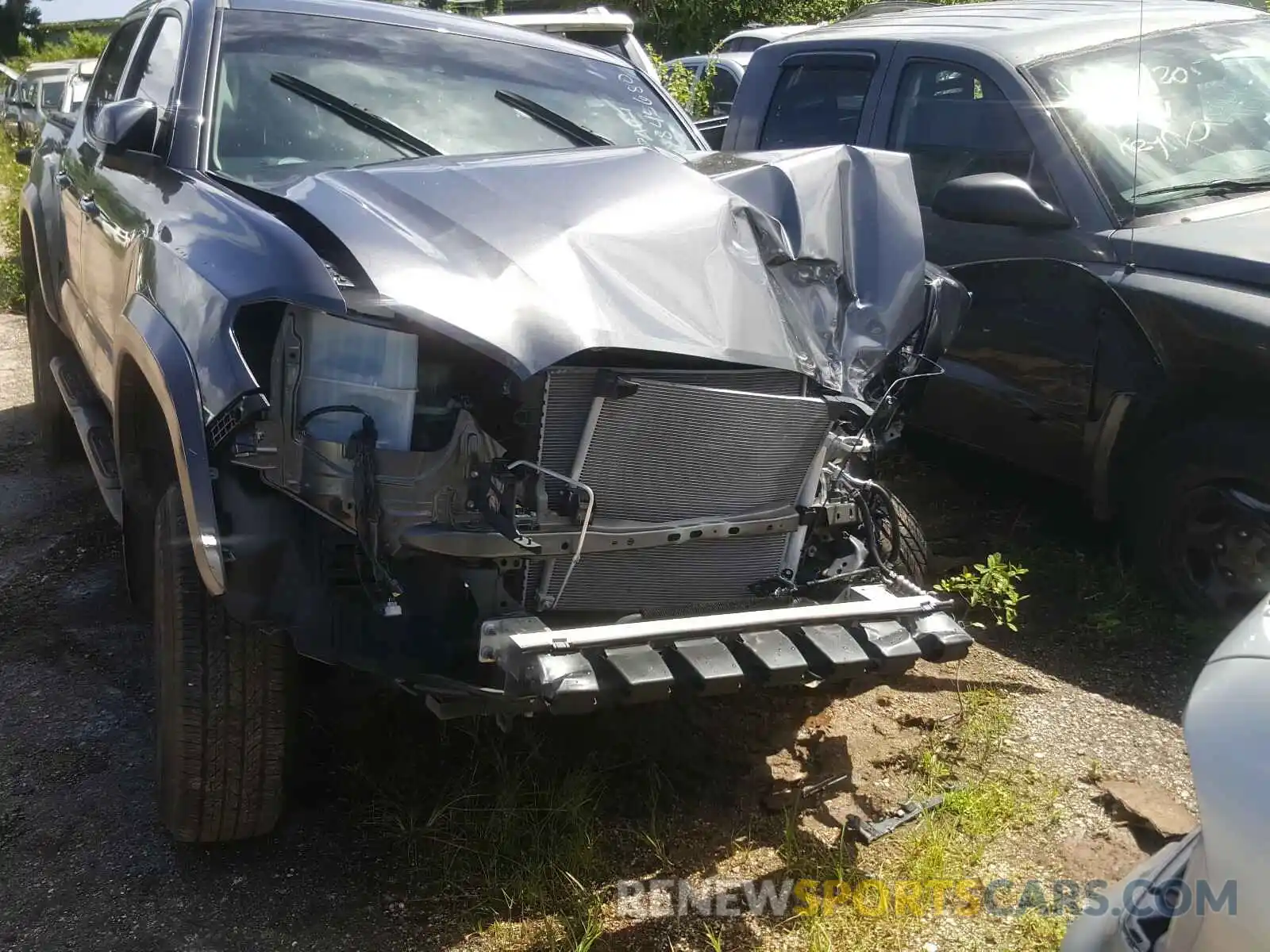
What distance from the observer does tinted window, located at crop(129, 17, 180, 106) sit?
137 inches

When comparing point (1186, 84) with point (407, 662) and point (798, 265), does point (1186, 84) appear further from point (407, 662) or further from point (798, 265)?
point (407, 662)

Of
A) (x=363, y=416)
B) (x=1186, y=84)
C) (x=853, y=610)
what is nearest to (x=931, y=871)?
(x=853, y=610)

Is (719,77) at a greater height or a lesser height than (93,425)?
greater

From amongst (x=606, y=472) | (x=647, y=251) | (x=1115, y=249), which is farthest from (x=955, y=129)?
(x=606, y=472)

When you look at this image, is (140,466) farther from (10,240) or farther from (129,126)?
(10,240)

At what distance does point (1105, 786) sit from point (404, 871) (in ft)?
6.13

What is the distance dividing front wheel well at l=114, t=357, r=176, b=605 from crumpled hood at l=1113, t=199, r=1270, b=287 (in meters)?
3.08

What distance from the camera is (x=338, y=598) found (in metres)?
2.41

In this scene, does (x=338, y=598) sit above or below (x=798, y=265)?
below

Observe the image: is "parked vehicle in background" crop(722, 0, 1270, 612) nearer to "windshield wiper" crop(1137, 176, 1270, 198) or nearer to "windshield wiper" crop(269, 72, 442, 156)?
"windshield wiper" crop(1137, 176, 1270, 198)

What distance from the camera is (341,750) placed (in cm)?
318

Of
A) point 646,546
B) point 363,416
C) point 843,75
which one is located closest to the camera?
point 363,416

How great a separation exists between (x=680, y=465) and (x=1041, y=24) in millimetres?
3125

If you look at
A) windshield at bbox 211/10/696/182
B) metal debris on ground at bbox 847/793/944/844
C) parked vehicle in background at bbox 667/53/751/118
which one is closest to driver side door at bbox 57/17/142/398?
windshield at bbox 211/10/696/182
